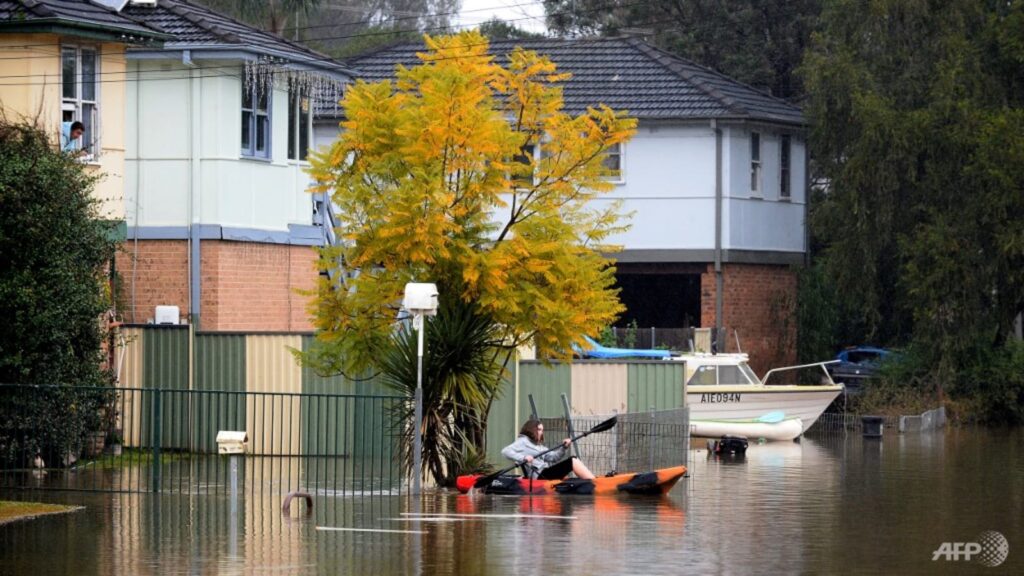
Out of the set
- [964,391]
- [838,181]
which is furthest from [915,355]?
[838,181]

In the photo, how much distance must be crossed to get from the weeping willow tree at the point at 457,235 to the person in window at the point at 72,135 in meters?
5.71

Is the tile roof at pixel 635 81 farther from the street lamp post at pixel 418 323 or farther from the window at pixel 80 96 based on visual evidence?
the street lamp post at pixel 418 323

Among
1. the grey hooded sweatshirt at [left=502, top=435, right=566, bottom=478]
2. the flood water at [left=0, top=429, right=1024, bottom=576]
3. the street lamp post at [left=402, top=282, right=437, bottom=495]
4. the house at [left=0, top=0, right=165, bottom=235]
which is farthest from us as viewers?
the house at [left=0, top=0, right=165, bottom=235]

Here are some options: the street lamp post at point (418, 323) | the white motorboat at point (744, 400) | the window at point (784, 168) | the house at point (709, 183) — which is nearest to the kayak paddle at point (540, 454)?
the street lamp post at point (418, 323)

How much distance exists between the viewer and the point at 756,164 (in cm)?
4725

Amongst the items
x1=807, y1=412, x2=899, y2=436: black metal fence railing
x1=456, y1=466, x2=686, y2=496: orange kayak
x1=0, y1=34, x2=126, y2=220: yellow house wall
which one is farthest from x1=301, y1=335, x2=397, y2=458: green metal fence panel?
x1=807, y1=412, x2=899, y2=436: black metal fence railing

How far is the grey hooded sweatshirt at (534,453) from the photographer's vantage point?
77.3ft

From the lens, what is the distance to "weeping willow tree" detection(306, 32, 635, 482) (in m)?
23.7

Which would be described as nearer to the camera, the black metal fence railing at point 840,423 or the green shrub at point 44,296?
the green shrub at point 44,296

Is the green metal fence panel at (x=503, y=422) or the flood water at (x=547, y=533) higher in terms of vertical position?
the green metal fence panel at (x=503, y=422)

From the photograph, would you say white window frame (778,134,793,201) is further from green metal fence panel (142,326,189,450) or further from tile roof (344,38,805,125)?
green metal fence panel (142,326,189,450)

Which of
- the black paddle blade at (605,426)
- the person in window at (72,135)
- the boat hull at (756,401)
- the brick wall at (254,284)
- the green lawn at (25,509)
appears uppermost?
the person in window at (72,135)

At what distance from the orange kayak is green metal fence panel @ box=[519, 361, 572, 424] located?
7.52 meters

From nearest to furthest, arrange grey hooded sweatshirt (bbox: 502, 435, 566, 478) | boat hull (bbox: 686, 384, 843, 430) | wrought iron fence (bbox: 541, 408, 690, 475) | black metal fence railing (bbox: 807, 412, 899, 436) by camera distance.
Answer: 1. grey hooded sweatshirt (bbox: 502, 435, 566, 478)
2. wrought iron fence (bbox: 541, 408, 690, 475)
3. boat hull (bbox: 686, 384, 843, 430)
4. black metal fence railing (bbox: 807, 412, 899, 436)
